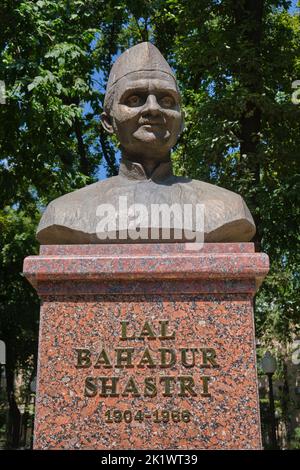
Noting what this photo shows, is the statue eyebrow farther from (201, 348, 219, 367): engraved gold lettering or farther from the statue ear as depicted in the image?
(201, 348, 219, 367): engraved gold lettering

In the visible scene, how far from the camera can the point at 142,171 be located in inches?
174

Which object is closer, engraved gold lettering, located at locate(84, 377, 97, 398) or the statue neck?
engraved gold lettering, located at locate(84, 377, 97, 398)

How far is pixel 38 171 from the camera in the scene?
9.02 meters

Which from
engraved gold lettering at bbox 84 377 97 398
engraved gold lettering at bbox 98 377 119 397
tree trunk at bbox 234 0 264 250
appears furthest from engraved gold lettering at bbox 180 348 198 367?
tree trunk at bbox 234 0 264 250

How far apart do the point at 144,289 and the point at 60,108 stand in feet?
16.8

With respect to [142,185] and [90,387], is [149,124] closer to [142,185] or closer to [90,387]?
[142,185]

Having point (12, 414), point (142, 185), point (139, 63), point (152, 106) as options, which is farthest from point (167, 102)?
point (12, 414)

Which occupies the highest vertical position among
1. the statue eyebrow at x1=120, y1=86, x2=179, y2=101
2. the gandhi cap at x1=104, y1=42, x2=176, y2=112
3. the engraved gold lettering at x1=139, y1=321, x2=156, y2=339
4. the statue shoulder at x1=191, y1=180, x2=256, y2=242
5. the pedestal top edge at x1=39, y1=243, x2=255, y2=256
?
the gandhi cap at x1=104, y1=42, x2=176, y2=112

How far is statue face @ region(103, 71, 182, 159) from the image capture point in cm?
423

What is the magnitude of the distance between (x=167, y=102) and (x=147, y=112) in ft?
0.73

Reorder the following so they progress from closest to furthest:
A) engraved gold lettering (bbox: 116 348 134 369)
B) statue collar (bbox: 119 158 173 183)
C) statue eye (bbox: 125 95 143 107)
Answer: engraved gold lettering (bbox: 116 348 134 369) < statue eye (bbox: 125 95 143 107) < statue collar (bbox: 119 158 173 183)

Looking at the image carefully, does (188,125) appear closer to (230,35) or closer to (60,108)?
(230,35)

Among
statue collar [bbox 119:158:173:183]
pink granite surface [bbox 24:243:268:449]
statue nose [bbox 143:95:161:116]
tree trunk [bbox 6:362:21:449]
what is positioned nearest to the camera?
pink granite surface [bbox 24:243:268:449]

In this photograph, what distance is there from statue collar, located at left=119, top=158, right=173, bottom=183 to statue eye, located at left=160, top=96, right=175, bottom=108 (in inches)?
16.4
